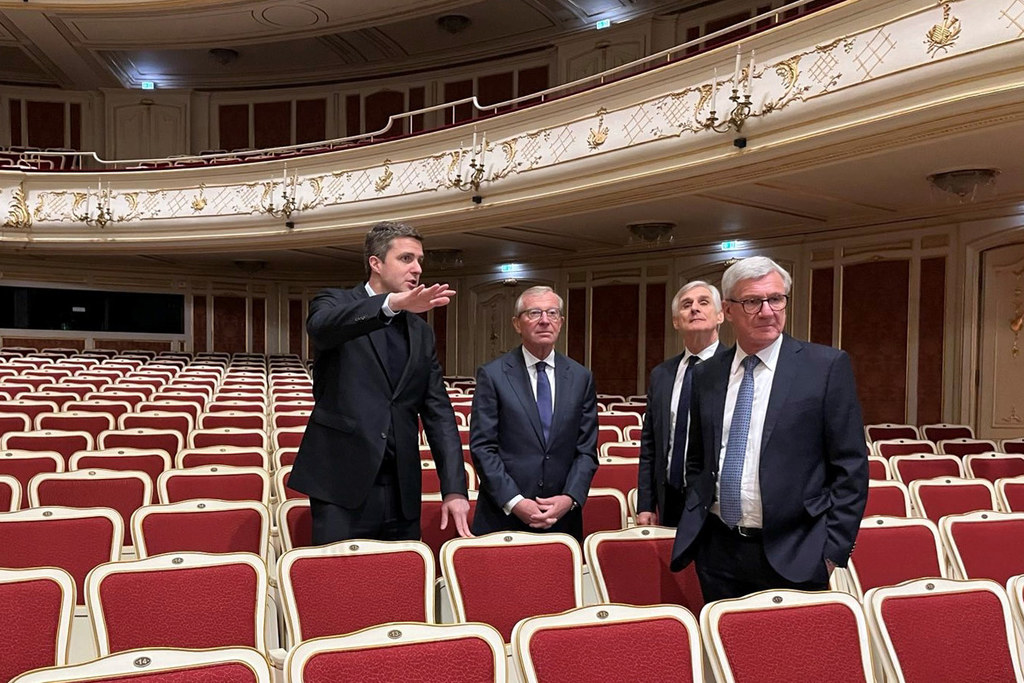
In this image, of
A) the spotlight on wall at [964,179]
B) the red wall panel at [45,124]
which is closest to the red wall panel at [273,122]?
the red wall panel at [45,124]

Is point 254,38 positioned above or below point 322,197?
A: above

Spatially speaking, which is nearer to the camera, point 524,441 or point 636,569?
point 636,569

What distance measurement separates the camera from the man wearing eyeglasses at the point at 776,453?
1744 mm

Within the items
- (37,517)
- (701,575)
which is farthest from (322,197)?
(701,575)

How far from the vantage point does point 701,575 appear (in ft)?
6.41

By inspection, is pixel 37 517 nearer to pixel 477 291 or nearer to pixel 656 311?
pixel 656 311

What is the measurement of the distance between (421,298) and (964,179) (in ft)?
17.0

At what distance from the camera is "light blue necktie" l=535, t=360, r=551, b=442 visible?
2.47m

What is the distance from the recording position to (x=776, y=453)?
69.1 inches

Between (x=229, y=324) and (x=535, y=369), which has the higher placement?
(x=229, y=324)

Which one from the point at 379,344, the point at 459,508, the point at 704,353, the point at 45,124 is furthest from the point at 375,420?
the point at 45,124

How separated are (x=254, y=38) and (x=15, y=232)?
4375 millimetres

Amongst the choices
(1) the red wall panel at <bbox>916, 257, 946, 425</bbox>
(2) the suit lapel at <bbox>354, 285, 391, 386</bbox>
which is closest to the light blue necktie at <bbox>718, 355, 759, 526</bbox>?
(2) the suit lapel at <bbox>354, 285, 391, 386</bbox>

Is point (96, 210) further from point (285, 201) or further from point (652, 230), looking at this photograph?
point (652, 230)
